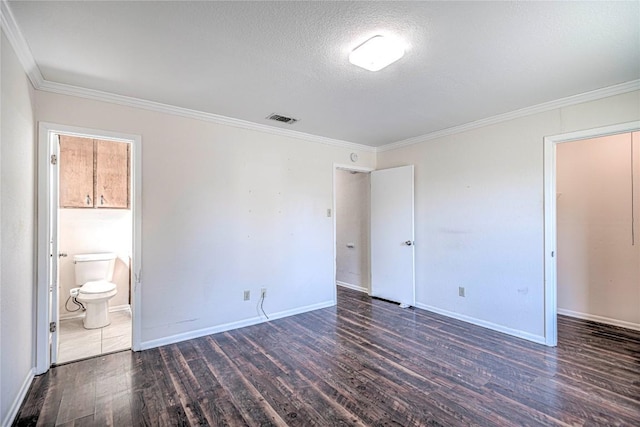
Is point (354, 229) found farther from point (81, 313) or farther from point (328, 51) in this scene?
point (81, 313)

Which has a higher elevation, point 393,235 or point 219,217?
point 219,217

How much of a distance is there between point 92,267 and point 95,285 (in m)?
0.33

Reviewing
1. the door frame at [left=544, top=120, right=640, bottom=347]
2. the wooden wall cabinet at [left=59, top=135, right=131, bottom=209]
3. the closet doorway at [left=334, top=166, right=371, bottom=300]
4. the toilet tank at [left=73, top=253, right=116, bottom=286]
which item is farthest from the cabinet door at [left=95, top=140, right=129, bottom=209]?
the door frame at [left=544, top=120, right=640, bottom=347]

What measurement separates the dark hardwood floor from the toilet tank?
1.40 meters

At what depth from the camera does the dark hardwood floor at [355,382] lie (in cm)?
197

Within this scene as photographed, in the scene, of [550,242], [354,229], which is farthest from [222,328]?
[550,242]

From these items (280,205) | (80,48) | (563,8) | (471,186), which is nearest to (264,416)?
(280,205)

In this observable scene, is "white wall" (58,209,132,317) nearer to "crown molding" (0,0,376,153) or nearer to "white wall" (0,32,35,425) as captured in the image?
"white wall" (0,32,35,425)

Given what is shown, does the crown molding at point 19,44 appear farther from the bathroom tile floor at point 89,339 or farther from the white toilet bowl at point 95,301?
the bathroom tile floor at point 89,339

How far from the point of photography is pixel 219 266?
3430 mm

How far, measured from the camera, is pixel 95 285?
3578 millimetres

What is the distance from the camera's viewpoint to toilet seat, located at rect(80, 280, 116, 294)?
→ 343 cm

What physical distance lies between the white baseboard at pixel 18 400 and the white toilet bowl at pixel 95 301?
104 centimetres

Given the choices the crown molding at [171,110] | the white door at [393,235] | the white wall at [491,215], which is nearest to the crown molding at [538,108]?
the white wall at [491,215]
